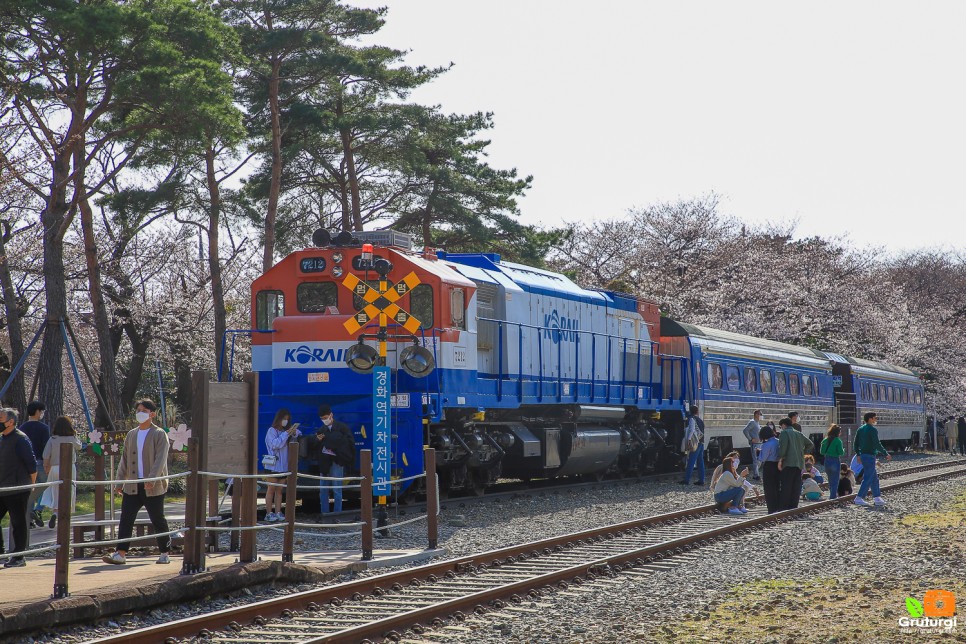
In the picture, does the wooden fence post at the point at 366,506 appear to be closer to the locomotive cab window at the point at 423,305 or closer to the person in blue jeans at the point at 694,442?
the locomotive cab window at the point at 423,305

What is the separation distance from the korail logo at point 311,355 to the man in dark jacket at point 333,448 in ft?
2.86

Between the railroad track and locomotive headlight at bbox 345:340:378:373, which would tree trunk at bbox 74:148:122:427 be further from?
the railroad track

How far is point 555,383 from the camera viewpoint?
20000 millimetres

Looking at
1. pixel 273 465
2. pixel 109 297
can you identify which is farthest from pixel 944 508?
pixel 109 297

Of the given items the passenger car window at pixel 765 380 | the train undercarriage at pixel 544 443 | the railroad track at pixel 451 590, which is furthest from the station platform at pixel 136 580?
the passenger car window at pixel 765 380

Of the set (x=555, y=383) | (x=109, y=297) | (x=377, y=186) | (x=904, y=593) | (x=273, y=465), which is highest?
(x=377, y=186)

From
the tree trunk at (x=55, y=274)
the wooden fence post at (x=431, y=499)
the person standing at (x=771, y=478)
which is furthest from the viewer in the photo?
the tree trunk at (x=55, y=274)

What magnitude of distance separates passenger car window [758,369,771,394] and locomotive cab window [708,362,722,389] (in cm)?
299

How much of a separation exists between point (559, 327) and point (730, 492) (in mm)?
4702

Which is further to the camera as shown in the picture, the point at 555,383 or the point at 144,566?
the point at 555,383

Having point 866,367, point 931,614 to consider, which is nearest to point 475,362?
point 931,614

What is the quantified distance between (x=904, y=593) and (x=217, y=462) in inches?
257

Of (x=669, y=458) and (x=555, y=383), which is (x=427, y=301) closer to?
(x=555, y=383)

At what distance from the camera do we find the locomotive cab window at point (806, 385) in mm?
32531
